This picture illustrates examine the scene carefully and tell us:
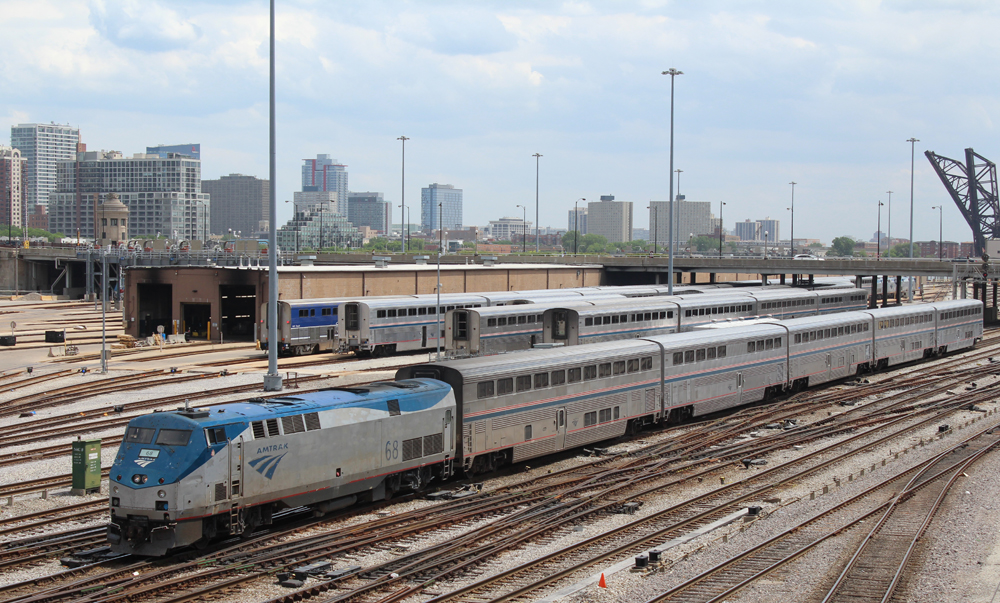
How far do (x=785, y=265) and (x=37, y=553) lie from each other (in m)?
67.7

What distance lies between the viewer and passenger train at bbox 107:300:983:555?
16.4 m

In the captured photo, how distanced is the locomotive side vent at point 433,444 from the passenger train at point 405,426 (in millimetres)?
38

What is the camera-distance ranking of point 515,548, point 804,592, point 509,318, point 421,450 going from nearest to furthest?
point 804,592
point 515,548
point 421,450
point 509,318

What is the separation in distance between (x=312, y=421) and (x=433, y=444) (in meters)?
3.76

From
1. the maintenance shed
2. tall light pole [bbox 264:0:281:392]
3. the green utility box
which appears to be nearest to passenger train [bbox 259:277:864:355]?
the maintenance shed

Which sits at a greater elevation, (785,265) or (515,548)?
(785,265)

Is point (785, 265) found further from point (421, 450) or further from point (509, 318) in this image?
point (421, 450)

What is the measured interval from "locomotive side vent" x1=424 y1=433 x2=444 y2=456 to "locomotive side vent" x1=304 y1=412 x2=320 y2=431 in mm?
3296

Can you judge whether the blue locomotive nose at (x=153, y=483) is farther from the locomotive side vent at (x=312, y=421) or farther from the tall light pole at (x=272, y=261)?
the tall light pole at (x=272, y=261)

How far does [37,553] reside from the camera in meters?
16.8

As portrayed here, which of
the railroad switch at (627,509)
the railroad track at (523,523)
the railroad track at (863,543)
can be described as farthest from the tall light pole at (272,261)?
the railroad track at (863,543)

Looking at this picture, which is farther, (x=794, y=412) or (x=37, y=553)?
(x=794, y=412)

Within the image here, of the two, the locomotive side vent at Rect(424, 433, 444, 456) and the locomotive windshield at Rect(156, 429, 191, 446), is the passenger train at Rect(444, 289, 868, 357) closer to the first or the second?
the locomotive side vent at Rect(424, 433, 444, 456)

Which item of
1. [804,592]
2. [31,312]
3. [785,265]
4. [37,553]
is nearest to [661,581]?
[804,592]
